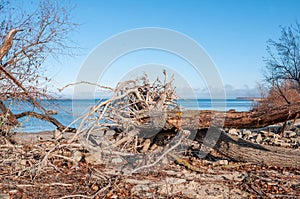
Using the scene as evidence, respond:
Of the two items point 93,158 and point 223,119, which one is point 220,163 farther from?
point 93,158

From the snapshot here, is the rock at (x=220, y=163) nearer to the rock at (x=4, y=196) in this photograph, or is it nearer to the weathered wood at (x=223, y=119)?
the weathered wood at (x=223, y=119)

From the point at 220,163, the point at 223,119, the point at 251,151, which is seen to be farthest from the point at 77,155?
the point at 251,151

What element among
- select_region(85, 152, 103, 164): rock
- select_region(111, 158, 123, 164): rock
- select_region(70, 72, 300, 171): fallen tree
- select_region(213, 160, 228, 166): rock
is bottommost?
select_region(213, 160, 228, 166): rock

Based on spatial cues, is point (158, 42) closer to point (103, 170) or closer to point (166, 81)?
point (166, 81)

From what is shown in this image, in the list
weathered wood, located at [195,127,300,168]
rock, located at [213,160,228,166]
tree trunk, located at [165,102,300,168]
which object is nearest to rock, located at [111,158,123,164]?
tree trunk, located at [165,102,300,168]

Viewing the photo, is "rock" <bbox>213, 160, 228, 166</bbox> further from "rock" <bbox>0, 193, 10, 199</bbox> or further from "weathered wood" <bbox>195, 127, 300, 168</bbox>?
"rock" <bbox>0, 193, 10, 199</bbox>

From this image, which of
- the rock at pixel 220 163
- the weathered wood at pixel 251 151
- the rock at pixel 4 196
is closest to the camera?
the rock at pixel 4 196

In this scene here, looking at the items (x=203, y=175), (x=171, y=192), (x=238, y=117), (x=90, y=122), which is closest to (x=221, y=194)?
(x=171, y=192)

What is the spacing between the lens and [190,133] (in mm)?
5578

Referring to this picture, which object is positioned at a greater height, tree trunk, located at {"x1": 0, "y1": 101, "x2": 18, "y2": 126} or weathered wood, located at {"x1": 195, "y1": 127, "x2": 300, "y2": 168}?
tree trunk, located at {"x1": 0, "y1": 101, "x2": 18, "y2": 126}

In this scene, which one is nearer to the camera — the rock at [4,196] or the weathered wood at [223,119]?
the rock at [4,196]

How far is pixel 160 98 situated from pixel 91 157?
169 centimetres

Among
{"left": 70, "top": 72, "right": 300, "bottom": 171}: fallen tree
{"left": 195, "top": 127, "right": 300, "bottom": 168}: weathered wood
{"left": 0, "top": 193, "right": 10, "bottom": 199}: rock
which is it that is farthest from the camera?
{"left": 70, "top": 72, "right": 300, "bottom": 171}: fallen tree

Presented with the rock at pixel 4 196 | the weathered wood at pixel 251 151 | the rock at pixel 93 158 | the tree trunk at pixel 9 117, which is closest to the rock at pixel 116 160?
the rock at pixel 93 158
